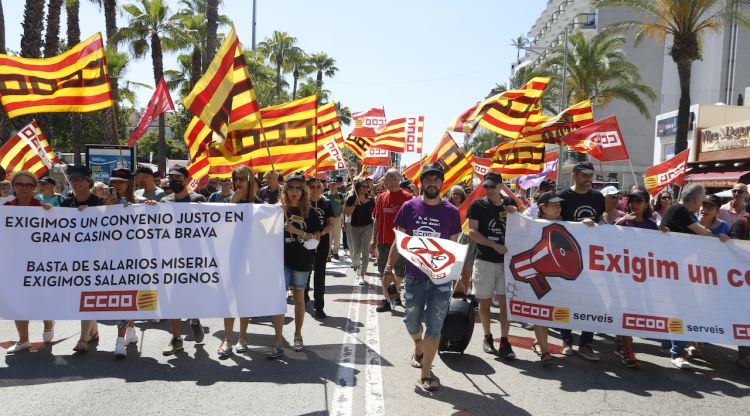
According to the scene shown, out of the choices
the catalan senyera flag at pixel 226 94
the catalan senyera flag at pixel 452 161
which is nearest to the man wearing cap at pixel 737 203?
the catalan senyera flag at pixel 452 161

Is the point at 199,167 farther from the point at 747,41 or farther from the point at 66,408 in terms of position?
the point at 747,41

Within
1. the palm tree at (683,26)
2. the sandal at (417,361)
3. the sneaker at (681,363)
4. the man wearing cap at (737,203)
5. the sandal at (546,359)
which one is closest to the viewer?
the sandal at (417,361)

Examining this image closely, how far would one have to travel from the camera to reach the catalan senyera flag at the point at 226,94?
21.8 ft

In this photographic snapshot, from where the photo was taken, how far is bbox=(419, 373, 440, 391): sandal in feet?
17.0

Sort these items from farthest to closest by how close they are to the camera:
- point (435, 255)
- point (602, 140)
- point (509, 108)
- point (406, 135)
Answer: point (406, 135)
point (602, 140)
point (509, 108)
point (435, 255)

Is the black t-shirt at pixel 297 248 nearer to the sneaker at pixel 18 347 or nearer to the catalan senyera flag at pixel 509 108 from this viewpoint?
the sneaker at pixel 18 347

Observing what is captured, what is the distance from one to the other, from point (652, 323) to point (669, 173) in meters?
5.17

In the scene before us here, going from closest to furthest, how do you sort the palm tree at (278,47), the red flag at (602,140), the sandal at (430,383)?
the sandal at (430,383)
the red flag at (602,140)
the palm tree at (278,47)

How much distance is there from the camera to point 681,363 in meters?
6.16

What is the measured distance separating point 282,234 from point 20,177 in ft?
9.15

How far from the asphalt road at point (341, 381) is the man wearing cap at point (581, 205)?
8.4 inches

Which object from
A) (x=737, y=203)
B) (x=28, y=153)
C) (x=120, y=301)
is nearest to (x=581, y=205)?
(x=737, y=203)

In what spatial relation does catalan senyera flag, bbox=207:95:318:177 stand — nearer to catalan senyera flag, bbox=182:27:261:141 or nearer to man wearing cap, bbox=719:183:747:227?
catalan senyera flag, bbox=182:27:261:141

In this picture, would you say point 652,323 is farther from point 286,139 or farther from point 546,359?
point 286,139
